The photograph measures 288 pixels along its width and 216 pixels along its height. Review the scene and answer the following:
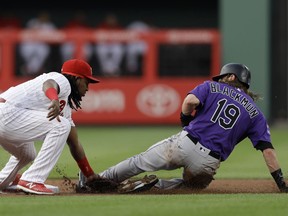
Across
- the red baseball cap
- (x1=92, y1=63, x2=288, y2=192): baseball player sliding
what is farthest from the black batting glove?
the red baseball cap

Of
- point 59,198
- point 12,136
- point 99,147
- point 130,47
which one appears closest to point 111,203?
point 59,198

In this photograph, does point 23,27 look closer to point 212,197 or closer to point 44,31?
point 44,31

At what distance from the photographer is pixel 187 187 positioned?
8.58 m

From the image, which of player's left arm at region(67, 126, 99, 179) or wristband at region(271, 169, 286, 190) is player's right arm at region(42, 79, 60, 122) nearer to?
player's left arm at region(67, 126, 99, 179)

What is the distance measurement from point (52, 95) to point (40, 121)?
39 centimetres

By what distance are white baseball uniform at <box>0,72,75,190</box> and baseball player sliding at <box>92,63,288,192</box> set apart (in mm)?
804

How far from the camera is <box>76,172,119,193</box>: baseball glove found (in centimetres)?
832

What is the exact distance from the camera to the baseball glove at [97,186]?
832cm

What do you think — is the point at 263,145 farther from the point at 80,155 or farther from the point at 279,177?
the point at 80,155

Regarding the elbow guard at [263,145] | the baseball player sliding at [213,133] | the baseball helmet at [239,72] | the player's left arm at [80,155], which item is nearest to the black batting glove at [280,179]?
the baseball player sliding at [213,133]

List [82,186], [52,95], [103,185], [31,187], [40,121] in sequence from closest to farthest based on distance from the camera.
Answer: [52,95]
[31,187]
[40,121]
[103,185]
[82,186]

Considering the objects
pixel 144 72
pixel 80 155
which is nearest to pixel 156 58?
pixel 144 72

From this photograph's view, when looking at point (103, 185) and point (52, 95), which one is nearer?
point (52, 95)

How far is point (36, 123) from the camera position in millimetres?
7934
